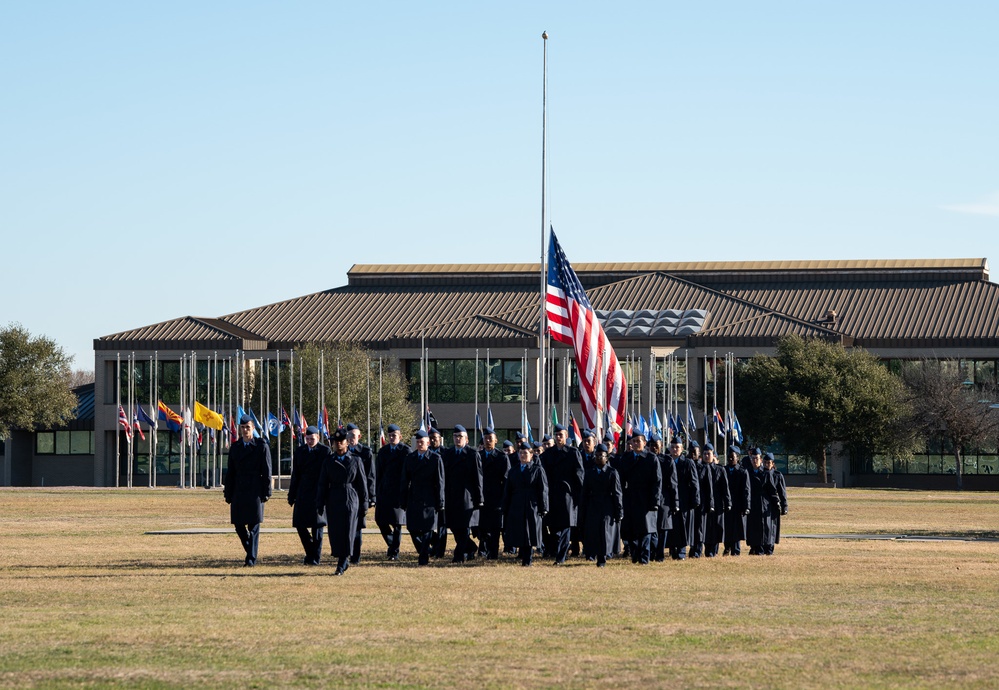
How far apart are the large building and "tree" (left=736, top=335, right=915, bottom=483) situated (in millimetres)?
3716

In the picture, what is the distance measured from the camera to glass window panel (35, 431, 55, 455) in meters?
91.2

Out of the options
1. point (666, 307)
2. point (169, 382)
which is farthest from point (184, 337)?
point (666, 307)

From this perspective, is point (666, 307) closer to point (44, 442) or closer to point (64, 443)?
point (64, 443)

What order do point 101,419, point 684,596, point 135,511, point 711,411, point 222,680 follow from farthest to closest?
point 101,419 → point 711,411 → point 135,511 → point 684,596 → point 222,680

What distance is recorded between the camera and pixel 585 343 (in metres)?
28.3

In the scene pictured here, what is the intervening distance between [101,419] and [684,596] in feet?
239

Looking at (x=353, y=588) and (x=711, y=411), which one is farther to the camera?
(x=711, y=411)

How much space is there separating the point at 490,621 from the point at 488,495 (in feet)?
A: 28.6

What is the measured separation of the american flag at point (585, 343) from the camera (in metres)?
27.7

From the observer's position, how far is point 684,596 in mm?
17688

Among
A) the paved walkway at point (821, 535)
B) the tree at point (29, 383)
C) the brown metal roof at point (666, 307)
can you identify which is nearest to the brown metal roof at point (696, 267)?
the brown metal roof at point (666, 307)

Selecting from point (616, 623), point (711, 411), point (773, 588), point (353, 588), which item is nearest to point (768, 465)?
point (773, 588)

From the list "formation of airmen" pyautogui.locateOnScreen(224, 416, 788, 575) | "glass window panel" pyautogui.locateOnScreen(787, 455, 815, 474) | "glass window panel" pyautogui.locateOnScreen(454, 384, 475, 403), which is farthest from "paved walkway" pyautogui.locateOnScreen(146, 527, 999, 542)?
"glass window panel" pyautogui.locateOnScreen(454, 384, 475, 403)

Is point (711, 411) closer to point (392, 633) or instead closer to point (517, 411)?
point (517, 411)
